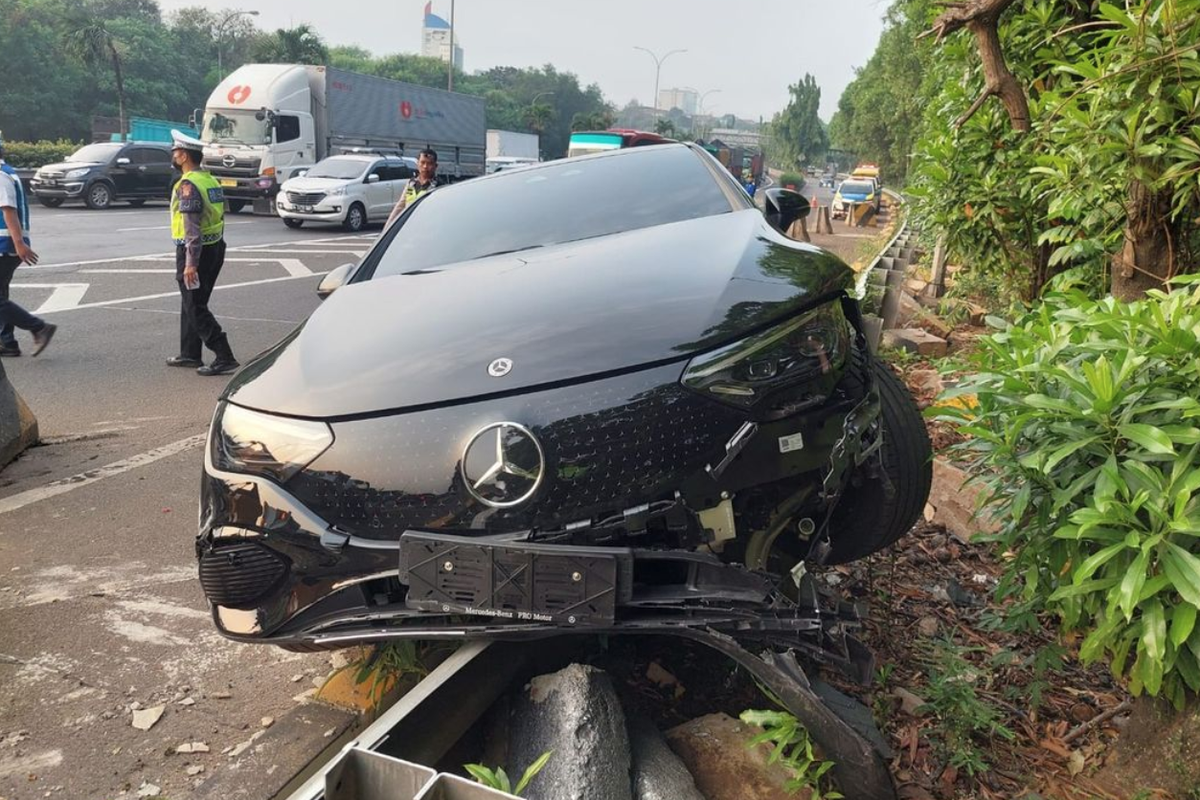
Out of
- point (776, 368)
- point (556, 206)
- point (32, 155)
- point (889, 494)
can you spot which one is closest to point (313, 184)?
point (556, 206)

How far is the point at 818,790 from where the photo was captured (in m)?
2.23

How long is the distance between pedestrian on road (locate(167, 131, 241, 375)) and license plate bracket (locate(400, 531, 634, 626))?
223 inches

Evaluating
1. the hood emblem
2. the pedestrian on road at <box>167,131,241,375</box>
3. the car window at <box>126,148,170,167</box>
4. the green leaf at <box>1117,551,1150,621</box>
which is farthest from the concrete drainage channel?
the car window at <box>126,148,170,167</box>

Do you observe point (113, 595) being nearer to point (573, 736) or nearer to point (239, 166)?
point (573, 736)

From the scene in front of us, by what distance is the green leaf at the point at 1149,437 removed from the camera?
1.94 metres

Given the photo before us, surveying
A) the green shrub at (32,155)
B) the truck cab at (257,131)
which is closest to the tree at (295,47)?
the green shrub at (32,155)

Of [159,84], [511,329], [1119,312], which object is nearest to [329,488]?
[511,329]

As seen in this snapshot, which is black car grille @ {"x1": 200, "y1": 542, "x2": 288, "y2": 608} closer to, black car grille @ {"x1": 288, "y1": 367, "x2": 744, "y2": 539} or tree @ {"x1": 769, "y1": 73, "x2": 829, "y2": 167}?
black car grille @ {"x1": 288, "y1": 367, "x2": 744, "y2": 539}

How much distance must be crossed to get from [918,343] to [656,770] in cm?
487

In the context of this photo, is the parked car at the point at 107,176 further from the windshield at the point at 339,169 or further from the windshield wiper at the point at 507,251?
the windshield wiper at the point at 507,251

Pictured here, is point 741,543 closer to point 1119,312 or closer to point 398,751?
point 398,751

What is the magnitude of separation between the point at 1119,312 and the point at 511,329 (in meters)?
1.58

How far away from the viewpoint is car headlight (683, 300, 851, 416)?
2.33 m

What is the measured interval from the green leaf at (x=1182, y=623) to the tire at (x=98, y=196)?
24019mm
